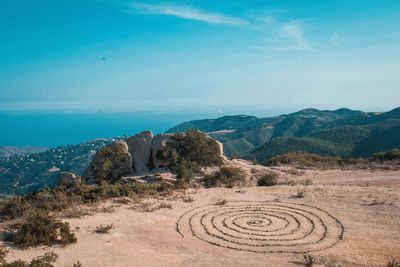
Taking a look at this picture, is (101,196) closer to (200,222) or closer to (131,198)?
(131,198)

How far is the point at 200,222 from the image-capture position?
19578 millimetres

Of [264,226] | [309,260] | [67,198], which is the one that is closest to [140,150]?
[67,198]

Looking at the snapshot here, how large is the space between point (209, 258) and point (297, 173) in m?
22.8

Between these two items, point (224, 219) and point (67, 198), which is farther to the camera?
point (67, 198)

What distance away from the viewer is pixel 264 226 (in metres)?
19.2

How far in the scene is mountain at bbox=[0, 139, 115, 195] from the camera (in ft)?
425

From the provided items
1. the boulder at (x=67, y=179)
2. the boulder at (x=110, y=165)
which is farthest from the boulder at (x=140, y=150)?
the boulder at (x=67, y=179)

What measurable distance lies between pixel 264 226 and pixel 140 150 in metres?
21.5

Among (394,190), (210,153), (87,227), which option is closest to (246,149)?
(210,153)

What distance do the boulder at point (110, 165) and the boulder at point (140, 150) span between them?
0.73 metres

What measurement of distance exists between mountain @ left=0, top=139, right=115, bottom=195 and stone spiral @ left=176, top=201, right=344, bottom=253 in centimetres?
11116

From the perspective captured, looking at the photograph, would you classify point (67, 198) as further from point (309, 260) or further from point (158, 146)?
point (309, 260)

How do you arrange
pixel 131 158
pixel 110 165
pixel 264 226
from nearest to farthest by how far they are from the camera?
Answer: pixel 264 226 → pixel 110 165 → pixel 131 158

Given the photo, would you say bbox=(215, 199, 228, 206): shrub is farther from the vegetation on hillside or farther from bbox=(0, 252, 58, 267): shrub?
the vegetation on hillside
